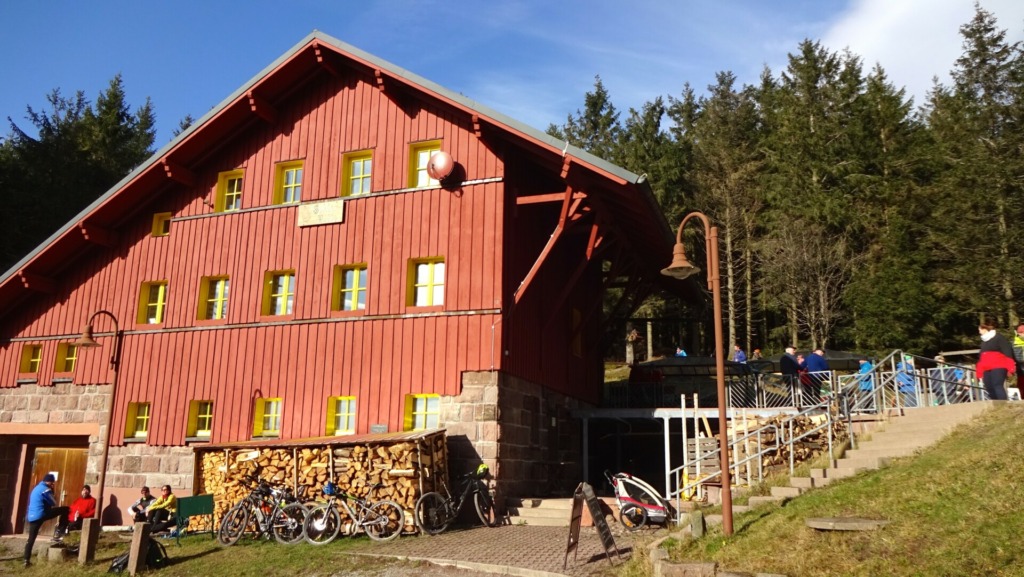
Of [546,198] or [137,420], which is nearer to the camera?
[546,198]

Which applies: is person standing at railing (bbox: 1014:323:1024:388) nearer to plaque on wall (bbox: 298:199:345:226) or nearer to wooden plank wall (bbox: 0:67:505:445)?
wooden plank wall (bbox: 0:67:505:445)

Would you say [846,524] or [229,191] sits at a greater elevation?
[229,191]

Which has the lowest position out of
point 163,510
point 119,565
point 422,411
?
point 119,565

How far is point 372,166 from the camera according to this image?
1767cm

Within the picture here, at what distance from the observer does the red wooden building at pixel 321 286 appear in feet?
51.7

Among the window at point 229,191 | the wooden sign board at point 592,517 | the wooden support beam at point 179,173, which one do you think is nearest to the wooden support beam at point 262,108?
the window at point 229,191

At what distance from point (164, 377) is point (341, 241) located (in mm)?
5639

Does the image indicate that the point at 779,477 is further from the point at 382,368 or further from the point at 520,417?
the point at 382,368

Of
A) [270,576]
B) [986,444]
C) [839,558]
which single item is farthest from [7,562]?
[986,444]

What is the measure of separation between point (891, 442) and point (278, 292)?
13.5 m

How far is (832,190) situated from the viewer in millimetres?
33875

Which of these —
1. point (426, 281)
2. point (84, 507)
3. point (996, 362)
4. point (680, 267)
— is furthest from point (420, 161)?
point (996, 362)

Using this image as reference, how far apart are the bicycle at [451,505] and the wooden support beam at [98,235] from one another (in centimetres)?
1197

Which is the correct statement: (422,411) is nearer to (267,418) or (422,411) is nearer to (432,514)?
(432,514)
